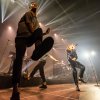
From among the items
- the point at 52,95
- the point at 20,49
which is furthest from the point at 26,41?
the point at 52,95

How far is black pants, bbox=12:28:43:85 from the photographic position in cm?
210

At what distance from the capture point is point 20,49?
7.13ft

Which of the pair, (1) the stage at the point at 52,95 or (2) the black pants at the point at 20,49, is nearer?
(2) the black pants at the point at 20,49

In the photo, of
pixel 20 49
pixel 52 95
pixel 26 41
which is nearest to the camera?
pixel 20 49

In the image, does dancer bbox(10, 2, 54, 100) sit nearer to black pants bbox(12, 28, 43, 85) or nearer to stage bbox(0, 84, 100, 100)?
black pants bbox(12, 28, 43, 85)

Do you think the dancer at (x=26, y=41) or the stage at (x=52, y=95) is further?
the stage at (x=52, y=95)

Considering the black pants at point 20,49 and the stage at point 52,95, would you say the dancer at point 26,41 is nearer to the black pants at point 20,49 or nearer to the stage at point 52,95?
the black pants at point 20,49

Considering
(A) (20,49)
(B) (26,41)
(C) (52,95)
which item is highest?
(B) (26,41)

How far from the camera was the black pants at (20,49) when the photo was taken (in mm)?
2104

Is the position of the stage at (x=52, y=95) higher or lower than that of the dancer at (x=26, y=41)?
lower

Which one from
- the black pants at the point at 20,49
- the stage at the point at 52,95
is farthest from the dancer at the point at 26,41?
the stage at the point at 52,95

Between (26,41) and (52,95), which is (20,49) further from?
(52,95)


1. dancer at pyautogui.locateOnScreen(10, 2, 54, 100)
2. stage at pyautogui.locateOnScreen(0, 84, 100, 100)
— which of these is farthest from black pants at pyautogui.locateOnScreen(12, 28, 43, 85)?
stage at pyautogui.locateOnScreen(0, 84, 100, 100)

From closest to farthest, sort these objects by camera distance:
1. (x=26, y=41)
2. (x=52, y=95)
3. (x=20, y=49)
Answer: (x=20, y=49), (x=26, y=41), (x=52, y=95)
